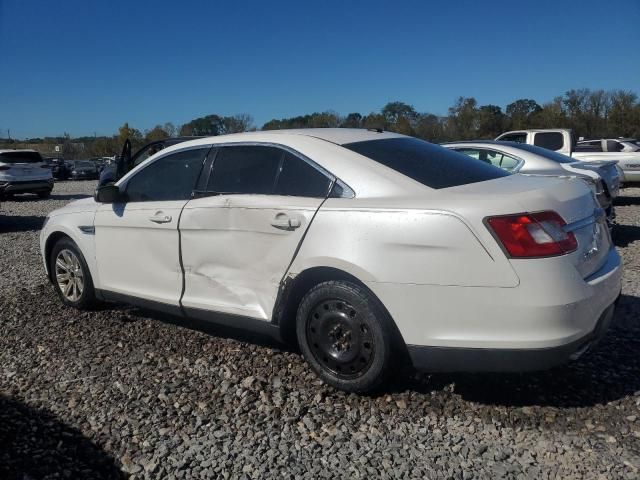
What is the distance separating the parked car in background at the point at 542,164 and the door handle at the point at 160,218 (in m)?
5.65

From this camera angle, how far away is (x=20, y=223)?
1259 centimetres

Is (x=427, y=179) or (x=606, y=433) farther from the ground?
(x=427, y=179)

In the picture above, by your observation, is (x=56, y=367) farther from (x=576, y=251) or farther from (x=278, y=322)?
(x=576, y=251)

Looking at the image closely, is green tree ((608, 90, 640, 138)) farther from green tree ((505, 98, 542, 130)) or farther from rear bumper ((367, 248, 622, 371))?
rear bumper ((367, 248, 622, 371))

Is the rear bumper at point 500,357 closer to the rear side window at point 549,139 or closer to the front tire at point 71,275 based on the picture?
the front tire at point 71,275

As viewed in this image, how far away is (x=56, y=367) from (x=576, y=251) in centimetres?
348

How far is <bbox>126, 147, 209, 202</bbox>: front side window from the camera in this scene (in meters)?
4.20

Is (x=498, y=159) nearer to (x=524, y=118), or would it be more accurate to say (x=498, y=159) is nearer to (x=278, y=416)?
(x=278, y=416)

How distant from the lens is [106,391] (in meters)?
3.62

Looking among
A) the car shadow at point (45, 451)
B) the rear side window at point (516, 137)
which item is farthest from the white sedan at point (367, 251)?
the rear side window at point (516, 137)

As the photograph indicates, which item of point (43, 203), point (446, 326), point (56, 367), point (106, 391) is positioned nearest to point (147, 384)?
point (106, 391)

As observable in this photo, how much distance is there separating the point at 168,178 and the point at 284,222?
1.39 metres

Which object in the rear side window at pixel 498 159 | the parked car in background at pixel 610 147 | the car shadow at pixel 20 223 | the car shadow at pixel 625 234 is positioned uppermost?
the rear side window at pixel 498 159

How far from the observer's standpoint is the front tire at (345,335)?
10.3 feet
